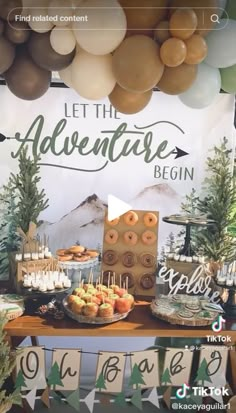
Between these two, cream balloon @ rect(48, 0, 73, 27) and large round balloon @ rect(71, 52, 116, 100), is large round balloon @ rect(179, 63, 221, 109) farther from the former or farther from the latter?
cream balloon @ rect(48, 0, 73, 27)

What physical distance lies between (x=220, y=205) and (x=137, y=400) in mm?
954

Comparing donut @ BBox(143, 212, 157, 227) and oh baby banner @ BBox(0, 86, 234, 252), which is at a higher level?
oh baby banner @ BBox(0, 86, 234, 252)

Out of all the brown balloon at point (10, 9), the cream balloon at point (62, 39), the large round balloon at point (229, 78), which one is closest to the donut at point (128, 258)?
the large round balloon at point (229, 78)

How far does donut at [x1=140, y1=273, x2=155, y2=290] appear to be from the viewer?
2.34 m

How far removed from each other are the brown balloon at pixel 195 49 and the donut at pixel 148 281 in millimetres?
969

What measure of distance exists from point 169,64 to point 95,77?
10.8 inches

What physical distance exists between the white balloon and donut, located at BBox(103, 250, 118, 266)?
0.93m

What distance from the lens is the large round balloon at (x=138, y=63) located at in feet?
5.91

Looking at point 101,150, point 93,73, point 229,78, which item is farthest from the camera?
point 101,150

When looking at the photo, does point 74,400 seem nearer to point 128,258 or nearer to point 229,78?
point 128,258

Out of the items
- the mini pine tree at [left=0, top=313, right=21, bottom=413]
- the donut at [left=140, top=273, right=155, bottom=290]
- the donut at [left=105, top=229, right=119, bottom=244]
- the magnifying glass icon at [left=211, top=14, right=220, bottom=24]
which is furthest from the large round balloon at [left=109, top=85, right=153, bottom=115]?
the mini pine tree at [left=0, top=313, right=21, bottom=413]

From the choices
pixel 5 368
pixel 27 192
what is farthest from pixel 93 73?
pixel 5 368

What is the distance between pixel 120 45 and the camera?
1.84 meters

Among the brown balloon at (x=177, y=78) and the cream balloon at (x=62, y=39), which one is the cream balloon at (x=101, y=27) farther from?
the brown balloon at (x=177, y=78)
